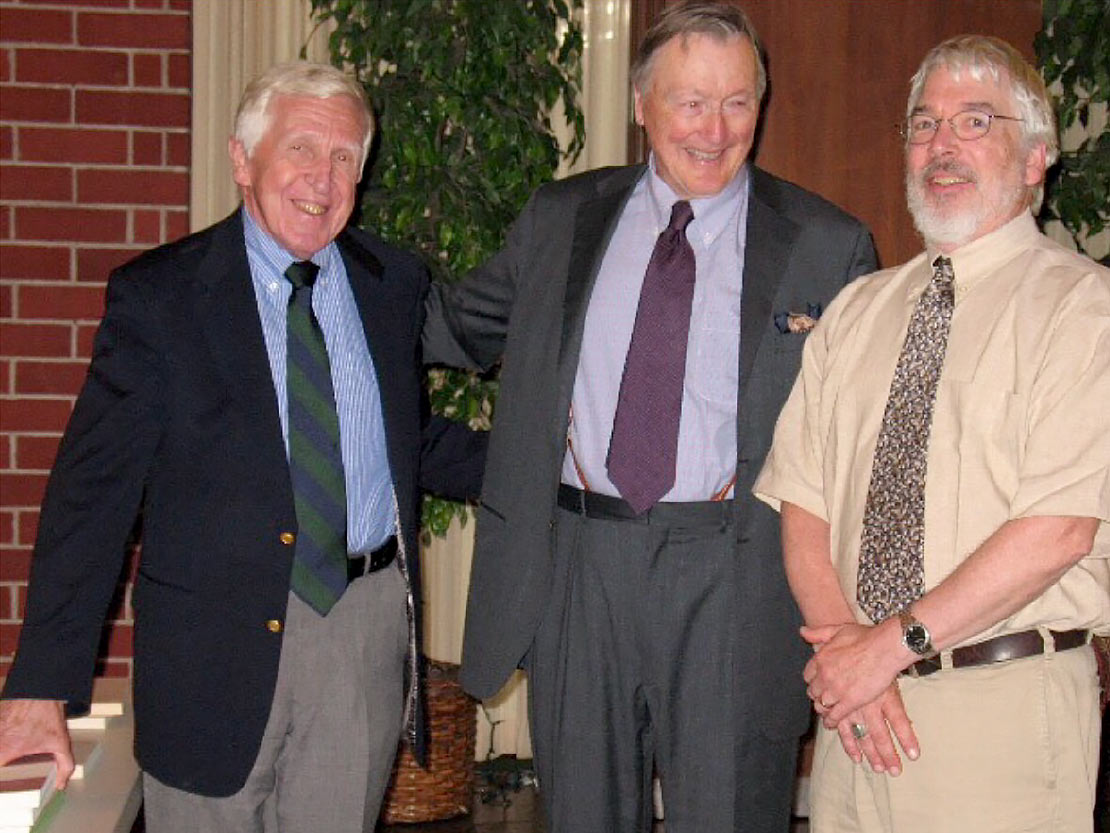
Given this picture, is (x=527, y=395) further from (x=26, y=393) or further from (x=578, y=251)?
(x=26, y=393)

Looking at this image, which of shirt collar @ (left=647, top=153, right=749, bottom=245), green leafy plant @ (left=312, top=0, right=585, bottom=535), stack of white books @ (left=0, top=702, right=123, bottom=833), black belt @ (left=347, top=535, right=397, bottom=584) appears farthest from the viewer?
green leafy plant @ (left=312, top=0, right=585, bottom=535)

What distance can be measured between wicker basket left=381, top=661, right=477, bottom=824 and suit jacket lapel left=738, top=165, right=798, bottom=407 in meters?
1.68

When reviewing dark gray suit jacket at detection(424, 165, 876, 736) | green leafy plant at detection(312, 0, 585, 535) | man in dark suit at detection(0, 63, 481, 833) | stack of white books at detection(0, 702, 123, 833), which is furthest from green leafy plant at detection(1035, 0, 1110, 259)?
stack of white books at detection(0, 702, 123, 833)

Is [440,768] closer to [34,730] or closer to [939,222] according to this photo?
[34,730]

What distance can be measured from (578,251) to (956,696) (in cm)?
98

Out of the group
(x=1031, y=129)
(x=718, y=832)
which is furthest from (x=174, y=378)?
(x=1031, y=129)

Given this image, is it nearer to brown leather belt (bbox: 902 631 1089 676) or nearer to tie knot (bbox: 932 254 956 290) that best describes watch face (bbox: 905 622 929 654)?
brown leather belt (bbox: 902 631 1089 676)

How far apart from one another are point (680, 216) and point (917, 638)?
2.80 ft

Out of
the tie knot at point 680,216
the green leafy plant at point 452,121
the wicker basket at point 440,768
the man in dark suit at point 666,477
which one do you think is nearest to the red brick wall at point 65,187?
the green leafy plant at point 452,121

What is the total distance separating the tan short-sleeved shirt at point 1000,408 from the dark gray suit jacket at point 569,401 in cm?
20

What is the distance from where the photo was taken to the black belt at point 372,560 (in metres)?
2.30

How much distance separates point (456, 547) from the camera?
4.25m

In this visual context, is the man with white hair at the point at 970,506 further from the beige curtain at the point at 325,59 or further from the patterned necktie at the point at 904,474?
the beige curtain at the point at 325,59

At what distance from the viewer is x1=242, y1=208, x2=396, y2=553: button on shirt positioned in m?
2.31
